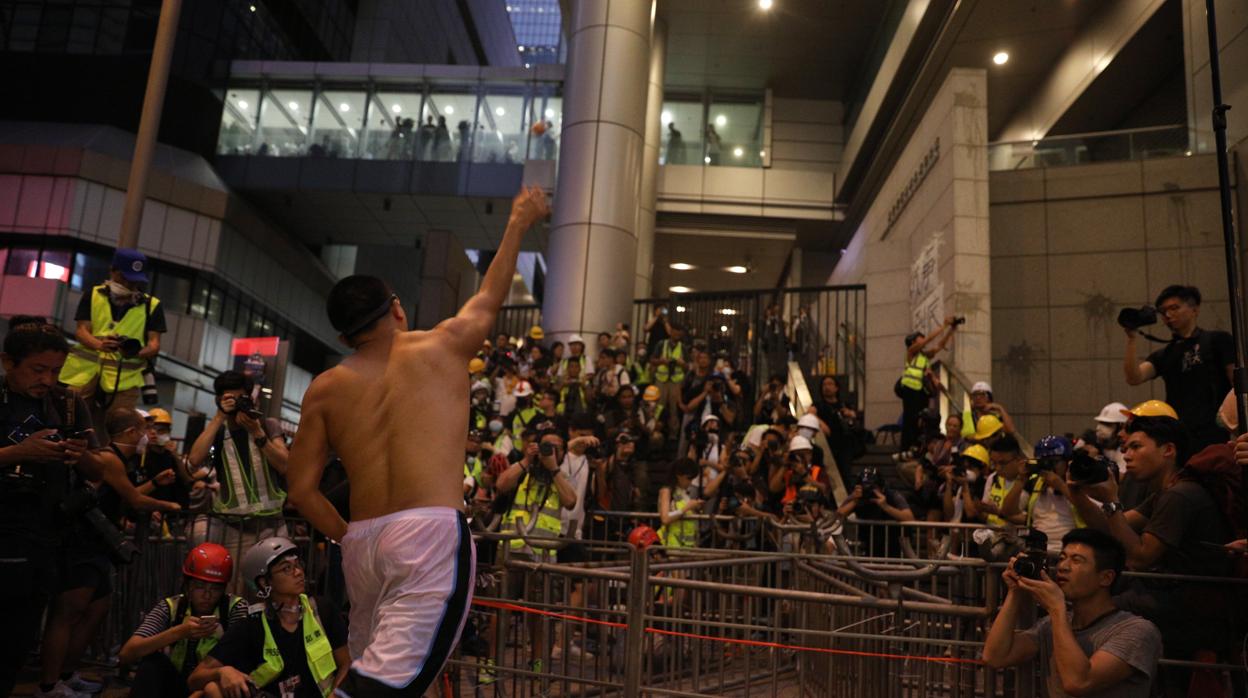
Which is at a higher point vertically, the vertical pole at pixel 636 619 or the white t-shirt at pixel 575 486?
the white t-shirt at pixel 575 486

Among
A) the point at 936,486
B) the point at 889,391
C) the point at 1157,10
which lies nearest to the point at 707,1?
the point at 1157,10

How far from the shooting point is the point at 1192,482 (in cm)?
464

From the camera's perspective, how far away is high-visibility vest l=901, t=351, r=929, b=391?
475 inches

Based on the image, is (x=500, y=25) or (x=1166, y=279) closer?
(x=1166, y=279)

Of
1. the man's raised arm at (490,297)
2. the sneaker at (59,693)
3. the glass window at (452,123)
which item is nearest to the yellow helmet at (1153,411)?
the man's raised arm at (490,297)

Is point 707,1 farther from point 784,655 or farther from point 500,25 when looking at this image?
point 500,25

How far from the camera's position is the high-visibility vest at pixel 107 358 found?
749 cm

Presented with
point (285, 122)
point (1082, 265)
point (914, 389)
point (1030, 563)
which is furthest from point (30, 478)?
point (285, 122)

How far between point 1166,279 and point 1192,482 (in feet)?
39.8

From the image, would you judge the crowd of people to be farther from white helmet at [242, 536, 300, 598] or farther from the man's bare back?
the man's bare back

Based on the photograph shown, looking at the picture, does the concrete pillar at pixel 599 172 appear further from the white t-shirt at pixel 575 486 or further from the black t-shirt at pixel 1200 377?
the black t-shirt at pixel 1200 377

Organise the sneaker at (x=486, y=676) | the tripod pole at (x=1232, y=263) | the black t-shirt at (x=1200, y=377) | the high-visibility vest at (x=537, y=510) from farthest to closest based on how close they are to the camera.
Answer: the high-visibility vest at (x=537, y=510), the black t-shirt at (x=1200, y=377), the sneaker at (x=486, y=676), the tripod pole at (x=1232, y=263)

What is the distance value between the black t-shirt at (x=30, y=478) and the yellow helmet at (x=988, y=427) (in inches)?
308

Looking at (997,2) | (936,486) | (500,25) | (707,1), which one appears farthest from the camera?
(500,25)
